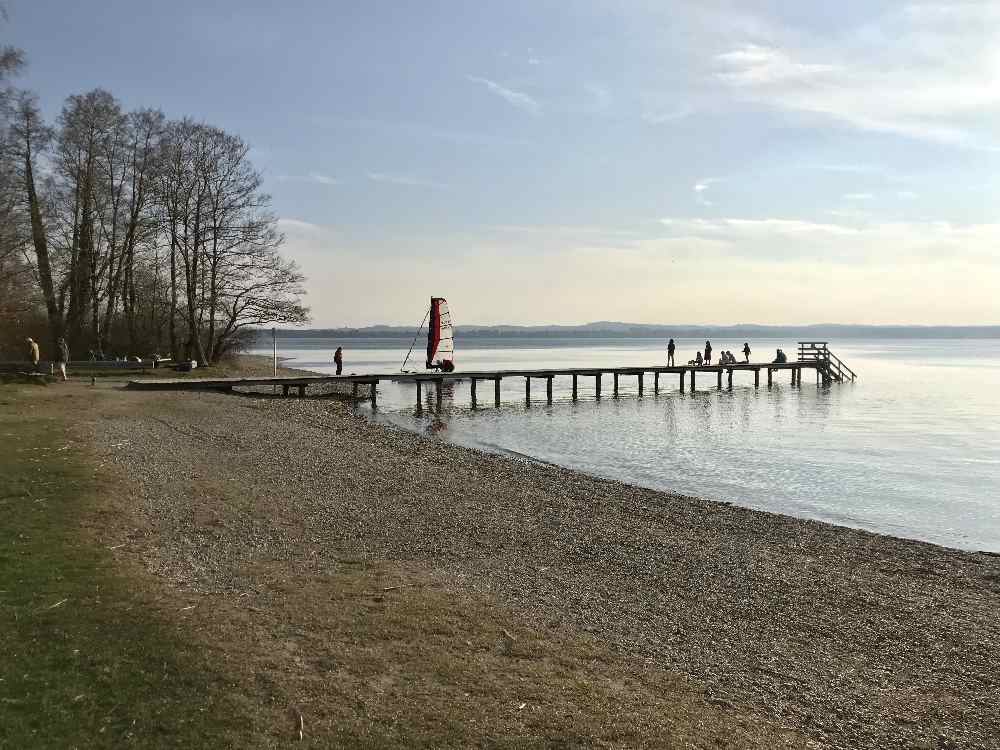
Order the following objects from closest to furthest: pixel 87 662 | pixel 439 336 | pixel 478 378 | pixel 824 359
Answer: pixel 87 662, pixel 439 336, pixel 478 378, pixel 824 359

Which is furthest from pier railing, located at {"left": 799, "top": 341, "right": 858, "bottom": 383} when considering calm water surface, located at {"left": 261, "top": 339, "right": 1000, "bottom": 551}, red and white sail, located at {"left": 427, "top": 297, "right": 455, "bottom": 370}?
red and white sail, located at {"left": 427, "top": 297, "right": 455, "bottom": 370}

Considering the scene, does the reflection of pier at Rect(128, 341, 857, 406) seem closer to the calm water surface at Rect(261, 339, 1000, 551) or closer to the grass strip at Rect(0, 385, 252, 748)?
the calm water surface at Rect(261, 339, 1000, 551)

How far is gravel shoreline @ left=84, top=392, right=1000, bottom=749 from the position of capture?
647 cm

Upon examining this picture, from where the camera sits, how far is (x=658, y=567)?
995 centimetres

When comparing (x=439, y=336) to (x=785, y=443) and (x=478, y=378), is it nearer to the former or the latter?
(x=478, y=378)

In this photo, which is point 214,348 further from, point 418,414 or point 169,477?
point 169,477

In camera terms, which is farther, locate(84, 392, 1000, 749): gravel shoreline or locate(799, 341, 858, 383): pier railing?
locate(799, 341, 858, 383): pier railing

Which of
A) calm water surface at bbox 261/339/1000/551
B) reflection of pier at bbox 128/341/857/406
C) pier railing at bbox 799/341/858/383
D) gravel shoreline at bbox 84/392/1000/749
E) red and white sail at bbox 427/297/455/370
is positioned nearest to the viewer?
gravel shoreline at bbox 84/392/1000/749

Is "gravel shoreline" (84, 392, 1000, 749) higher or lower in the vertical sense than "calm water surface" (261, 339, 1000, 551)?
higher

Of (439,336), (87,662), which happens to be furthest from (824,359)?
(87,662)

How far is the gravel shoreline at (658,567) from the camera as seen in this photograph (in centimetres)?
647

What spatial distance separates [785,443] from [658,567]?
18.3 metres

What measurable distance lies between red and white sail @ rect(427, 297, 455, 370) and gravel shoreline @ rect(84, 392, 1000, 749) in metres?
20.2

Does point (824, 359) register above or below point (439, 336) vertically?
below
